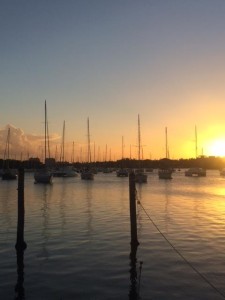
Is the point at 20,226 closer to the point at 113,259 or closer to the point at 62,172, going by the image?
the point at 113,259

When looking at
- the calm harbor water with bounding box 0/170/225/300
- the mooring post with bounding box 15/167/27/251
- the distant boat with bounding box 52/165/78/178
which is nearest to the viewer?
the calm harbor water with bounding box 0/170/225/300

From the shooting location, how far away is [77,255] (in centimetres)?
1914

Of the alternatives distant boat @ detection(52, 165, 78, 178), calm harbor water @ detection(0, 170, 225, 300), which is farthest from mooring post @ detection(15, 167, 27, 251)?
distant boat @ detection(52, 165, 78, 178)

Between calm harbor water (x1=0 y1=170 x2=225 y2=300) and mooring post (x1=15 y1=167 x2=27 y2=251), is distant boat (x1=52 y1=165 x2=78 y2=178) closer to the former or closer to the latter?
calm harbor water (x1=0 y1=170 x2=225 y2=300)

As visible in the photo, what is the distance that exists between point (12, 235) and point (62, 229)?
3.46 m

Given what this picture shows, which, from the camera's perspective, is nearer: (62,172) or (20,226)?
(20,226)

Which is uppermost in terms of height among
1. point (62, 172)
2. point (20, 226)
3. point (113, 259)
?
point (62, 172)

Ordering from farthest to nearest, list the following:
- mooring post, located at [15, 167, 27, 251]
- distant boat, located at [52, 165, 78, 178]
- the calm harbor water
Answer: distant boat, located at [52, 165, 78, 178]
mooring post, located at [15, 167, 27, 251]
the calm harbor water

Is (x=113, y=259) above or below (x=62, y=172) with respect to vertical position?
below

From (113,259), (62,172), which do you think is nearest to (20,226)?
(113,259)

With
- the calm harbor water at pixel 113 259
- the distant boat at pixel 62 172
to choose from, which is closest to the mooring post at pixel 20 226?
the calm harbor water at pixel 113 259

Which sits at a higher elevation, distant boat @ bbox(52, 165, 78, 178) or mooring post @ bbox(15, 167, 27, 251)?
distant boat @ bbox(52, 165, 78, 178)

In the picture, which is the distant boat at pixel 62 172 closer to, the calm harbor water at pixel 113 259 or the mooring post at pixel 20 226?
the calm harbor water at pixel 113 259

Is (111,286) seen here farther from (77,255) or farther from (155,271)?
(77,255)
